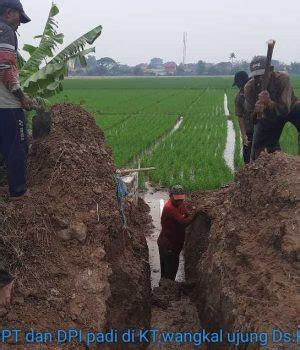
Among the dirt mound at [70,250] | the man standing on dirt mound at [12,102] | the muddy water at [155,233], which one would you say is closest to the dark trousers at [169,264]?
the muddy water at [155,233]

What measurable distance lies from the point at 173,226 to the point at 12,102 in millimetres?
2260

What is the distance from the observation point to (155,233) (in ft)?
21.6

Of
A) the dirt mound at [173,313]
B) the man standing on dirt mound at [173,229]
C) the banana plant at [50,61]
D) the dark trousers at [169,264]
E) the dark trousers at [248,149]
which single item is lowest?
the dirt mound at [173,313]

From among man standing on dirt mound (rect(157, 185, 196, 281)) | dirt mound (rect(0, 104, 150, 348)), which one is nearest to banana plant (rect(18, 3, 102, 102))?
dirt mound (rect(0, 104, 150, 348))

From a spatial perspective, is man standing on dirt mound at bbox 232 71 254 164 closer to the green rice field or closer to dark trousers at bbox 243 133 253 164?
dark trousers at bbox 243 133 253 164

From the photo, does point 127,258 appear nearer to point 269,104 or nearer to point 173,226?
point 173,226

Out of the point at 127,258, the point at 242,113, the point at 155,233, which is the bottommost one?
the point at 155,233

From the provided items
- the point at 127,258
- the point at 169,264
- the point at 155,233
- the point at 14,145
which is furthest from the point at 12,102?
the point at 155,233

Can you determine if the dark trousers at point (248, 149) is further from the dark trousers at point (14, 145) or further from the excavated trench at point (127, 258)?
the dark trousers at point (14, 145)

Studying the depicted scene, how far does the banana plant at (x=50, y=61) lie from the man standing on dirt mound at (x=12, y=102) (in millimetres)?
729

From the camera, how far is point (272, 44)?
4.73 m

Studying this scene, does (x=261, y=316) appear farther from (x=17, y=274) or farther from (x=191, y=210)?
(x=191, y=210)

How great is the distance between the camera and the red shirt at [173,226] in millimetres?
4965

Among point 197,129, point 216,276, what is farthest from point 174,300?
point 197,129
